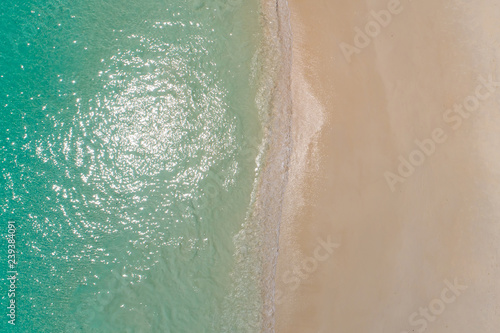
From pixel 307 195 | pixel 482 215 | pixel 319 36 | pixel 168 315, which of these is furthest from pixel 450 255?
pixel 168 315

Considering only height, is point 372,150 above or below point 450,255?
above

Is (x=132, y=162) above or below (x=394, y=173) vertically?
above

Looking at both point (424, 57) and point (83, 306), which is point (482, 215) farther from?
point (83, 306)
